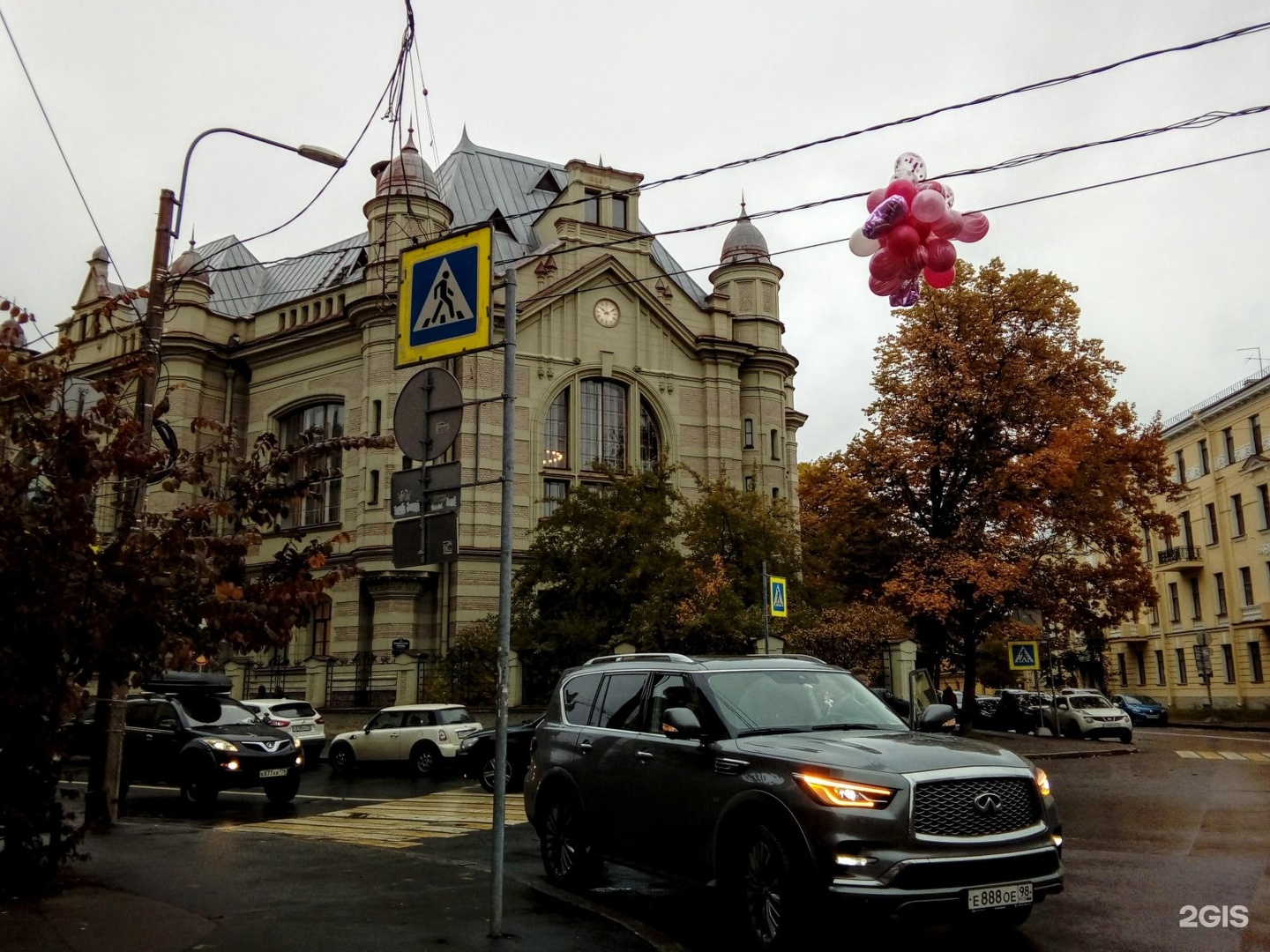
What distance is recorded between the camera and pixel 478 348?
7480 millimetres

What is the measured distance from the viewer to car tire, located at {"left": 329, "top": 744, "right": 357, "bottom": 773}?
23.9 meters

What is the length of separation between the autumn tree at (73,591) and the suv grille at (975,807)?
4596 mm

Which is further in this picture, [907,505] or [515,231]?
[515,231]

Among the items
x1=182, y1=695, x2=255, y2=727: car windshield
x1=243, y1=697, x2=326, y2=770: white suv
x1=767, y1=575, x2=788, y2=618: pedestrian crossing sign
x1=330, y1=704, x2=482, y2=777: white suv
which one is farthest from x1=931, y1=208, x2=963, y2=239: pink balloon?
x1=243, y1=697, x2=326, y2=770: white suv

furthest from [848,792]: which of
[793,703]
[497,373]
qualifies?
[497,373]

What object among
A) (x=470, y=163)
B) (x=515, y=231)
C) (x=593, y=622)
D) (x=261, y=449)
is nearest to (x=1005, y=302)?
(x=593, y=622)

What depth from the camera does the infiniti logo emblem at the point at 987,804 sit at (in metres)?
6.63

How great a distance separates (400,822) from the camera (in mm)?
14336

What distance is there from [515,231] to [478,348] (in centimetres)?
3419

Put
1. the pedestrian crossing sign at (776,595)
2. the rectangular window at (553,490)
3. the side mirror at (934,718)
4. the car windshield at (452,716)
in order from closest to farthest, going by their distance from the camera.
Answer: the side mirror at (934,718)
the pedestrian crossing sign at (776,595)
the car windshield at (452,716)
the rectangular window at (553,490)

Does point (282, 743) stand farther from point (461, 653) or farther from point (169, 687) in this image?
point (461, 653)

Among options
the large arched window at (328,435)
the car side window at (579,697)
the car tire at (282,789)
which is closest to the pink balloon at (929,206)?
the car side window at (579,697)

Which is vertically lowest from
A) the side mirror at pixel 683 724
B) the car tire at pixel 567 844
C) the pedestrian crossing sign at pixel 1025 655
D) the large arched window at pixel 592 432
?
the car tire at pixel 567 844

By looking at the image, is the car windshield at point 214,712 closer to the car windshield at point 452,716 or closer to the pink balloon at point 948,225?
the car windshield at point 452,716
